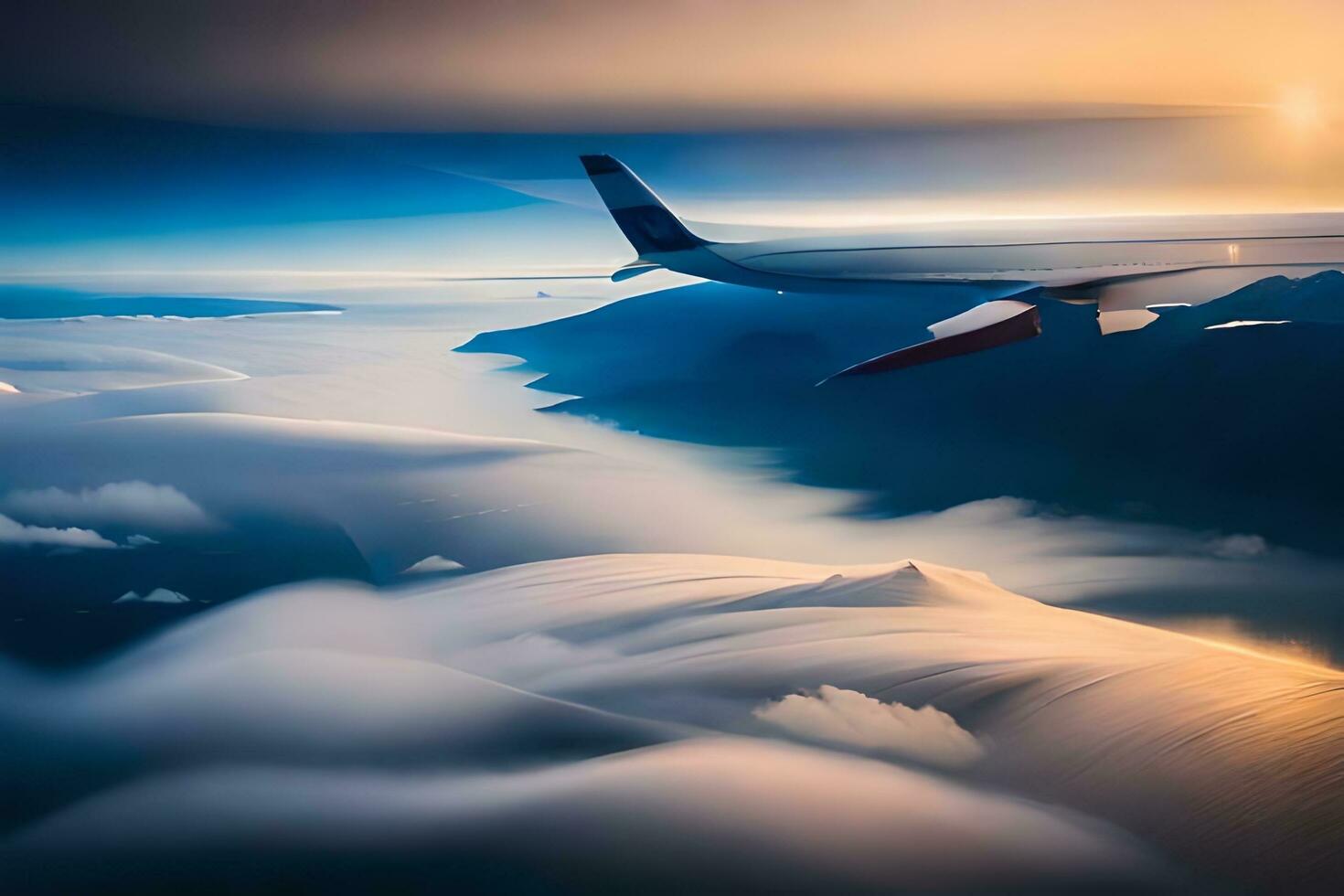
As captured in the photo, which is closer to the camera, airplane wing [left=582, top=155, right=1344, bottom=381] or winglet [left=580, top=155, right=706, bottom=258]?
airplane wing [left=582, top=155, right=1344, bottom=381]

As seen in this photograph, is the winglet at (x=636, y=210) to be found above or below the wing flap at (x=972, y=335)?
above

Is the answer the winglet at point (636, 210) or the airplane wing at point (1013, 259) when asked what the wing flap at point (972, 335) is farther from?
the winglet at point (636, 210)

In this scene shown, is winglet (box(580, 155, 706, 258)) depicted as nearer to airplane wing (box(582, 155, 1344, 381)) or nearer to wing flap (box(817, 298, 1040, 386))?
airplane wing (box(582, 155, 1344, 381))

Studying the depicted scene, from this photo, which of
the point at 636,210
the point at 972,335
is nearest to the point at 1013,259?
the point at 972,335

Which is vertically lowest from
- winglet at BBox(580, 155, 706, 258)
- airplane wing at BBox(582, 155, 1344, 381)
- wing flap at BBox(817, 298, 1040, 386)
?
wing flap at BBox(817, 298, 1040, 386)

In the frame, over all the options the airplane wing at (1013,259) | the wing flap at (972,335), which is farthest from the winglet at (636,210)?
the wing flap at (972,335)

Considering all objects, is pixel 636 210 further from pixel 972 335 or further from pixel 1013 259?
pixel 1013 259

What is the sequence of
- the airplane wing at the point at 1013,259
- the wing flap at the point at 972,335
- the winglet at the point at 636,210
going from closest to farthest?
the wing flap at the point at 972,335 < the airplane wing at the point at 1013,259 < the winglet at the point at 636,210

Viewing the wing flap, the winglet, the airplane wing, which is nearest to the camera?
the wing flap

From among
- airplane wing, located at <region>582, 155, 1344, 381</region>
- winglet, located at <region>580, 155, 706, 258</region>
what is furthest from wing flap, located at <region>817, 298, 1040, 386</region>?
winglet, located at <region>580, 155, 706, 258</region>

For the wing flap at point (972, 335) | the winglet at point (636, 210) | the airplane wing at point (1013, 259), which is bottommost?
the wing flap at point (972, 335)

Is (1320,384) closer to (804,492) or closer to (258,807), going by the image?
(804,492)
